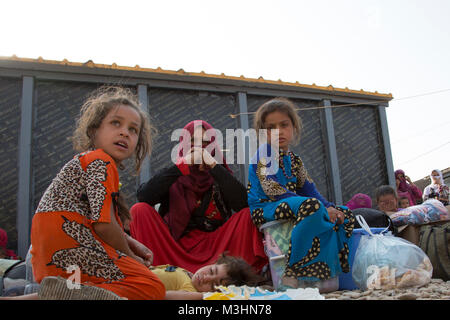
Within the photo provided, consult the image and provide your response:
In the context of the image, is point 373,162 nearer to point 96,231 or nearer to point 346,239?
point 346,239

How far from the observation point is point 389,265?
2.59 metres

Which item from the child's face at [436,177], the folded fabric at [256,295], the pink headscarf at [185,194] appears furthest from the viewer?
the child's face at [436,177]

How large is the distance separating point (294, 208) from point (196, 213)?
961mm

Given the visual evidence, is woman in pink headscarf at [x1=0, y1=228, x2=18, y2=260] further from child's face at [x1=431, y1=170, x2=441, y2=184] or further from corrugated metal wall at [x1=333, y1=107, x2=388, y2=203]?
child's face at [x1=431, y1=170, x2=441, y2=184]

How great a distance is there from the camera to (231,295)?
69.4 inches

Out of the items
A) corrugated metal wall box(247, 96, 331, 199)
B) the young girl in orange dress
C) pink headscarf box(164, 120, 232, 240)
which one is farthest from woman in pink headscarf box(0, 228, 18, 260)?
corrugated metal wall box(247, 96, 331, 199)

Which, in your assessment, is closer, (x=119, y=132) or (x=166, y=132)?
(x=119, y=132)

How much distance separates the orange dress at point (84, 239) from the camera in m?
1.79

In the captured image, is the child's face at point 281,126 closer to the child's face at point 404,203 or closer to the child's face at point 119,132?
the child's face at point 119,132

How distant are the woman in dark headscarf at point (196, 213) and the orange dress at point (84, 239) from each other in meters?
1.11

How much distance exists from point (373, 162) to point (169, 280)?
19.1ft

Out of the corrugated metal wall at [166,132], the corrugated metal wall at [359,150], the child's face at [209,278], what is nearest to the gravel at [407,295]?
the child's face at [209,278]

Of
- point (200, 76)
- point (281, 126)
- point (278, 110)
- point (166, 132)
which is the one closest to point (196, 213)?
point (281, 126)

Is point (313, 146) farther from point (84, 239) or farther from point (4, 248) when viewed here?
point (84, 239)
